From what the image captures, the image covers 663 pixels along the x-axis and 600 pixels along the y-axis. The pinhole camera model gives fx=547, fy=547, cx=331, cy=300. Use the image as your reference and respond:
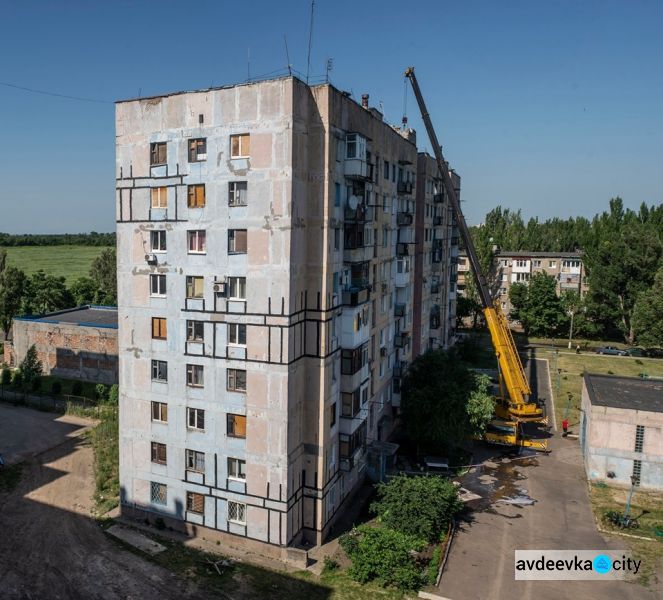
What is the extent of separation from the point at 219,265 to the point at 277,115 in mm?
7431

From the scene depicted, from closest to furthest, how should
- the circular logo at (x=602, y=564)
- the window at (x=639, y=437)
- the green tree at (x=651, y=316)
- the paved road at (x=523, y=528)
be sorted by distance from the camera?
the paved road at (x=523, y=528) < the circular logo at (x=602, y=564) < the window at (x=639, y=437) < the green tree at (x=651, y=316)

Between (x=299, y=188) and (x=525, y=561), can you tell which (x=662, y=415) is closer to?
(x=525, y=561)

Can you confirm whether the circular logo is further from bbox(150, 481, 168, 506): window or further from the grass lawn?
bbox(150, 481, 168, 506): window

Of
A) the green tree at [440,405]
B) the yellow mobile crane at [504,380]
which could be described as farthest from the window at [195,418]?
the yellow mobile crane at [504,380]

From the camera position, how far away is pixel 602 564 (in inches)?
1078

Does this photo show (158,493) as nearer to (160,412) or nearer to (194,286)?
(160,412)

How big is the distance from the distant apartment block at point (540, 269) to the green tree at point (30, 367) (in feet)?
221

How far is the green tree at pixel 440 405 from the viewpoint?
37844 mm

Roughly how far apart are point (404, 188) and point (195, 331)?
2118cm

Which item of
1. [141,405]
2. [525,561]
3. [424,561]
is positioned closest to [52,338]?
[141,405]

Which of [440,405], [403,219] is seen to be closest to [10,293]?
[403,219]

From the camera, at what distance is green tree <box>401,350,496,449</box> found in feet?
124

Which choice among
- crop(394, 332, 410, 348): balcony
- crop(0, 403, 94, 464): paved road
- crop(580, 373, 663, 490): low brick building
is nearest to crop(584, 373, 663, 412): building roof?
crop(580, 373, 663, 490): low brick building

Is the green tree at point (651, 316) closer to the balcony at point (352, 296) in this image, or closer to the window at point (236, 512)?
the balcony at point (352, 296)
